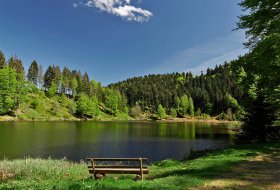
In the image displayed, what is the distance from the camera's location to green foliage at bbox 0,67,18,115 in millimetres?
100375

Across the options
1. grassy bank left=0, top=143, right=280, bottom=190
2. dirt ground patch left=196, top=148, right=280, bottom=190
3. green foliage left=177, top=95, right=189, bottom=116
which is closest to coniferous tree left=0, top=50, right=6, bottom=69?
green foliage left=177, top=95, right=189, bottom=116

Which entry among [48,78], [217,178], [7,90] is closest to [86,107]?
[48,78]

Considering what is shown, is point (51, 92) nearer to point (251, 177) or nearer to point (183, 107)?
point (183, 107)

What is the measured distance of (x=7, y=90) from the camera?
104375 millimetres

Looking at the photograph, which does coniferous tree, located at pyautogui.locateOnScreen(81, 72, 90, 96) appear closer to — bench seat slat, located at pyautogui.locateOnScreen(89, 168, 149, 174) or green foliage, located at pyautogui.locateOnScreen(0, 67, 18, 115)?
green foliage, located at pyautogui.locateOnScreen(0, 67, 18, 115)

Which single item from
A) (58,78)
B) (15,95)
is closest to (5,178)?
(15,95)

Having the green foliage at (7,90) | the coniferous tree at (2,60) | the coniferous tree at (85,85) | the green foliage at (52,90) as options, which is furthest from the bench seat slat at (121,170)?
the coniferous tree at (85,85)

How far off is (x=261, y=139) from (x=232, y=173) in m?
21.2

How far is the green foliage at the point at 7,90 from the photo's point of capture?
100375mm

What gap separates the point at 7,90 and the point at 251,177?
106 meters

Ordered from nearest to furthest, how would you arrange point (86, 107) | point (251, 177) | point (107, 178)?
point (251, 177), point (107, 178), point (86, 107)

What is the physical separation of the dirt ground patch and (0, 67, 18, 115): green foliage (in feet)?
320

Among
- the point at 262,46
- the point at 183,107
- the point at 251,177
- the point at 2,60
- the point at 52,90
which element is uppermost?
the point at 2,60

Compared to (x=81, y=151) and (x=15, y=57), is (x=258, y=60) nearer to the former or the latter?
(x=81, y=151)
